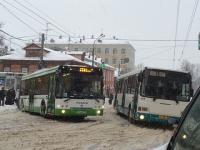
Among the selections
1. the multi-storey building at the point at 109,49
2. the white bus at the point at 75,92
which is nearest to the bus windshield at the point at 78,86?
the white bus at the point at 75,92

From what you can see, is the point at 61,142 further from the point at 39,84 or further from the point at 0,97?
the point at 0,97

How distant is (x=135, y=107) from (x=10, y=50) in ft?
309

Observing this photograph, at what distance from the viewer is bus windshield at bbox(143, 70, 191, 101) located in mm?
24297

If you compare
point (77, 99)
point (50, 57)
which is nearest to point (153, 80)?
point (77, 99)

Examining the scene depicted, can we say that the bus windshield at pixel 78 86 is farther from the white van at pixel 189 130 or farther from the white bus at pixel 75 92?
the white van at pixel 189 130

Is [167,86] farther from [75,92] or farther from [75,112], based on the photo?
[75,112]

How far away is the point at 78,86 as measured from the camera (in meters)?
26.1

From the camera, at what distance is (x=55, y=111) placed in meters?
26.1

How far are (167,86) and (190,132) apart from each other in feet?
65.6

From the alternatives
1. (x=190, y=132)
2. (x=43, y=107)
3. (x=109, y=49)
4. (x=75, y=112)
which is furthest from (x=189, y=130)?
(x=109, y=49)

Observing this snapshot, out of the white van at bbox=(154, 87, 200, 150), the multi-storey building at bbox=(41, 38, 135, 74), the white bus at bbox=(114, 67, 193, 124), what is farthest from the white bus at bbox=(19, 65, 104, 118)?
the multi-storey building at bbox=(41, 38, 135, 74)

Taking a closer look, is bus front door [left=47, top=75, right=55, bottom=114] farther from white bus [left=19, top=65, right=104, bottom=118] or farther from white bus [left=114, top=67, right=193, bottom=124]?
white bus [left=114, top=67, right=193, bottom=124]

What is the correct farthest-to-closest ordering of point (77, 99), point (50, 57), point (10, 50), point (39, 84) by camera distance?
point (10, 50), point (50, 57), point (39, 84), point (77, 99)

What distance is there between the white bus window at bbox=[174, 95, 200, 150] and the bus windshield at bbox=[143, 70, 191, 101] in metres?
19.6
